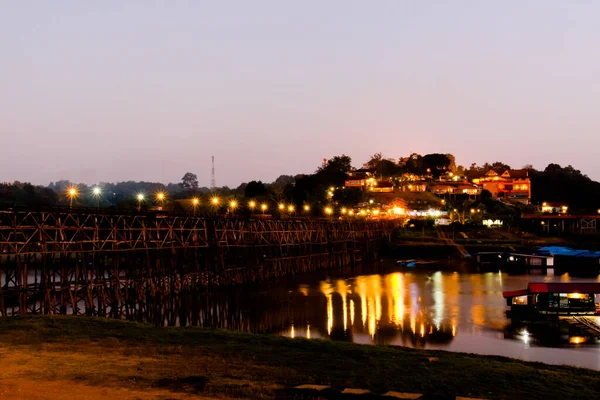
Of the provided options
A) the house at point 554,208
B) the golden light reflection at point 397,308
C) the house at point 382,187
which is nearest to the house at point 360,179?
the house at point 382,187

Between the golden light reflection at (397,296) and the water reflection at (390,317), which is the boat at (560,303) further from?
the golden light reflection at (397,296)

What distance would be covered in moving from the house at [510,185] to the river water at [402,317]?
113 m

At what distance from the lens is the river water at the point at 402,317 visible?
105 ft

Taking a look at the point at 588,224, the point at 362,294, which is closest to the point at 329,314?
the point at 362,294

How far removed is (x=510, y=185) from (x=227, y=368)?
170 metres

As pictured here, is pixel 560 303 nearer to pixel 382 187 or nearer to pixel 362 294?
pixel 362 294

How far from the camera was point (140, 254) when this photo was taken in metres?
53.4

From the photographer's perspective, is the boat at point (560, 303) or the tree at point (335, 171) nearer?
the boat at point (560, 303)

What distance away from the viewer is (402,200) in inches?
6142

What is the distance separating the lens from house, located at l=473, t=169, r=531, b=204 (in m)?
172

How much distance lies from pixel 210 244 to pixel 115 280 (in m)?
15.7

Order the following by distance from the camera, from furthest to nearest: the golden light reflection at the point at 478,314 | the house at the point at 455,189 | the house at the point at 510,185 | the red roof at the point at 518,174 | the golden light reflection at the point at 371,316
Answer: the red roof at the point at 518,174, the house at the point at 510,185, the house at the point at 455,189, the golden light reflection at the point at 478,314, the golden light reflection at the point at 371,316

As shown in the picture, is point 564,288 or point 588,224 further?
point 588,224

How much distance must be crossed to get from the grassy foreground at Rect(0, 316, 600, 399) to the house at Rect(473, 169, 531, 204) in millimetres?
159727
